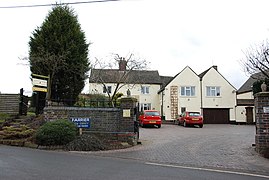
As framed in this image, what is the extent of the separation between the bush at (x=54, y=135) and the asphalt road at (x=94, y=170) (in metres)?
3.02

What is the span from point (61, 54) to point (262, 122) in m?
12.2

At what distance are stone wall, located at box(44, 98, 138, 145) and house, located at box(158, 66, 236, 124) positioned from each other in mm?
26086

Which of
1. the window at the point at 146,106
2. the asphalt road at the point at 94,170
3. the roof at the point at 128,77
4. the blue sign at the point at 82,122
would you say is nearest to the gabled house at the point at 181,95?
the roof at the point at 128,77

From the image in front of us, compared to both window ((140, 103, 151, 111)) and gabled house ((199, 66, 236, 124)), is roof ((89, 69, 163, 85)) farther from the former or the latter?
gabled house ((199, 66, 236, 124))

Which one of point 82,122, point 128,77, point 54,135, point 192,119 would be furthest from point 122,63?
point 54,135

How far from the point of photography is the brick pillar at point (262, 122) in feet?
41.9

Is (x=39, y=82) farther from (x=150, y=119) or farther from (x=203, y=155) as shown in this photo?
(x=150, y=119)

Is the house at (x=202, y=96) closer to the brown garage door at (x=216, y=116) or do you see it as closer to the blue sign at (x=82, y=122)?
the brown garage door at (x=216, y=116)

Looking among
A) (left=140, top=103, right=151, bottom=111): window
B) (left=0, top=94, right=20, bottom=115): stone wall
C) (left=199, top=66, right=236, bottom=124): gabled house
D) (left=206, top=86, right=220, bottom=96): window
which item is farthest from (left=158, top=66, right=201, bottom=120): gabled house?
(left=0, top=94, right=20, bottom=115): stone wall

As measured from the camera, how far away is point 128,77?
37.1 meters

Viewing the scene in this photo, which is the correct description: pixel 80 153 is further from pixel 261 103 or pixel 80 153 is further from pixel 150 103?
pixel 150 103

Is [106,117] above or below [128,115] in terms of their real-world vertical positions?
below

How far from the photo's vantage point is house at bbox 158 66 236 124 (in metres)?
41.3

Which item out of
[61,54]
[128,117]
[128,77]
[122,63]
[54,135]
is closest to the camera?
[54,135]
